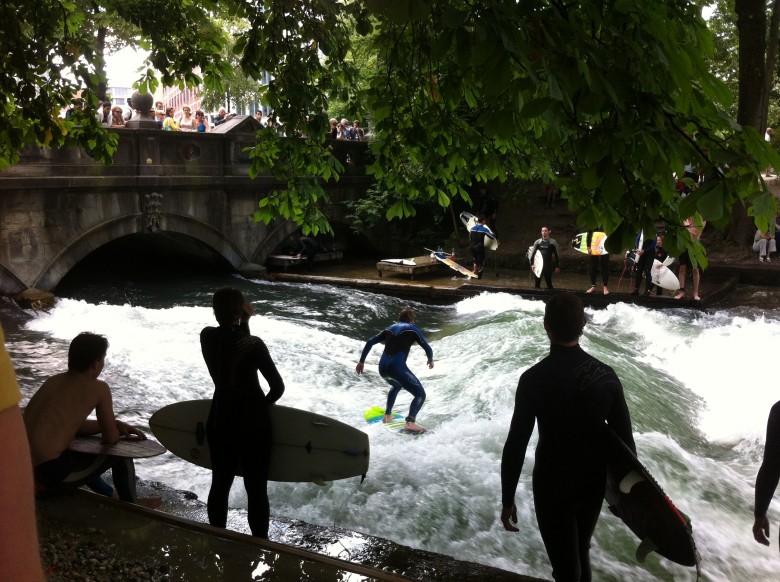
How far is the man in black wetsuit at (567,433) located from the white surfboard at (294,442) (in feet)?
5.24

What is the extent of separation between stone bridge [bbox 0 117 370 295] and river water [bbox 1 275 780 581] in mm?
1573

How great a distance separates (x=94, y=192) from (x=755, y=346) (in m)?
14.3

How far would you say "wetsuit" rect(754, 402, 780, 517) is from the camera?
364cm

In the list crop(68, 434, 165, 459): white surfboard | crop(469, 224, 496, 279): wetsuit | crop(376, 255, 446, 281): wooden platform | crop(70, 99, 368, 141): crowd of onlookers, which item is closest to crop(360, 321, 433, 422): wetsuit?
crop(68, 434, 165, 459): white surfboard

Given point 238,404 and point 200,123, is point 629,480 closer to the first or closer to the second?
point 238,404

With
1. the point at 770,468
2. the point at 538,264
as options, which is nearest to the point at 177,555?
the point at 770,468

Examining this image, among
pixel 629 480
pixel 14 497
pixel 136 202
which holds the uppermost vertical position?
pixel 136 202

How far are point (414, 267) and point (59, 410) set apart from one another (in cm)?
1703

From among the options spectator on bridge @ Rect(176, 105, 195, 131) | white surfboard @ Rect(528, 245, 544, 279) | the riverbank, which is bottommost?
the riverbank

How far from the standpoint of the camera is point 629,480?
11.8 feet

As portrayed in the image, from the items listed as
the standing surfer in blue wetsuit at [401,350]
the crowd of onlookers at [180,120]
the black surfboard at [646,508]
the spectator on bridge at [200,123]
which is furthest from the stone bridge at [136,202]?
the black surfboard at [646,508]

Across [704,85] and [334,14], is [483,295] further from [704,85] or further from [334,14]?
[704,85]

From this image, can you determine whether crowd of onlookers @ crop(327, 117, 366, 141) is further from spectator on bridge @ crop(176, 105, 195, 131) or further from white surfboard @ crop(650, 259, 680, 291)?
white surfboard @ crop(650, 259, 680, 291)

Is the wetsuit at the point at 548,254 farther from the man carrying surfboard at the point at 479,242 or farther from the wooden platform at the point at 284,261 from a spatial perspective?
the wooden platform at the point at 284,261
